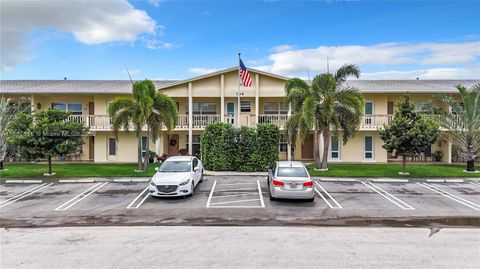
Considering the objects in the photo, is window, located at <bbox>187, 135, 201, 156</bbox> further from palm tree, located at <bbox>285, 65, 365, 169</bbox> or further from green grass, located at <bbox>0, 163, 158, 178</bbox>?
palm tree, located at <bbox>285, 65, 365, 169</bbox>

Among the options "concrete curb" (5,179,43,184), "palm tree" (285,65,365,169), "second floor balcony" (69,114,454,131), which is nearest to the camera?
"concrete curb" (5,179,43,184)

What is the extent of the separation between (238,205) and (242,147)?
761 centimetres

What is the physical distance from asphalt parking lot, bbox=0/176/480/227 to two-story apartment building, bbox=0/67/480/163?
8238 mm

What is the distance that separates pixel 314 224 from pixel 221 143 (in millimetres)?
10599

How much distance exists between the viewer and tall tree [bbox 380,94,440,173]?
1773 cm

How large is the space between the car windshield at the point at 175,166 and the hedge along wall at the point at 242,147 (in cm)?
505

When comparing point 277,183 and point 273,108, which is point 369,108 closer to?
point 273,108

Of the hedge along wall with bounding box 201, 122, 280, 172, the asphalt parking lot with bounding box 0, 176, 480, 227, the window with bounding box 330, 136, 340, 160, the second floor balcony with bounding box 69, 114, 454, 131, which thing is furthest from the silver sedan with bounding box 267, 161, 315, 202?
the window with bounding box 330, 136, 340, 160

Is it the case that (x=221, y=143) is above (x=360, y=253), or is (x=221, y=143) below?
above

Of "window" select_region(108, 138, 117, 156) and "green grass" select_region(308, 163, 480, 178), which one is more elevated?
"window" select_region(108, 138, 117, 156)

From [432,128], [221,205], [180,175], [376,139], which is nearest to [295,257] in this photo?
[221,205]

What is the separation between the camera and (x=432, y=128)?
713 inches

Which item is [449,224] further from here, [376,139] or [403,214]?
[376,139]

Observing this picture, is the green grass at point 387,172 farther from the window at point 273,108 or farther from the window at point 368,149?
the window at point 273,108
